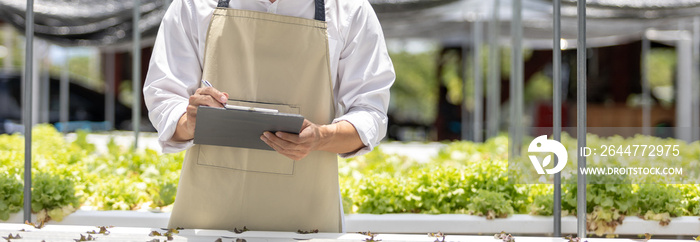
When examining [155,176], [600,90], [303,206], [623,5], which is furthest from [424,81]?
[303,206]

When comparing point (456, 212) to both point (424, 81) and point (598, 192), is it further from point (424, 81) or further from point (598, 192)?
point (424, 81)

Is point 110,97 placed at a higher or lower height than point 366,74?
higher

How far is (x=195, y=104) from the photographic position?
1403 millimetres

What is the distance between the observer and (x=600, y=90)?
15797 mm

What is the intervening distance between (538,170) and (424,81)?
25612 mm

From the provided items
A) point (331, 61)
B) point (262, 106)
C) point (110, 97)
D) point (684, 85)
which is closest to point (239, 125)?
point (262, 106)

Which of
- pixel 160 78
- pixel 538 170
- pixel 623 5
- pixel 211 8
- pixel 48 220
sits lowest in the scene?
pixel 48 220

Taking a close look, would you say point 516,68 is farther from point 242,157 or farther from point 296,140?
point 296,140

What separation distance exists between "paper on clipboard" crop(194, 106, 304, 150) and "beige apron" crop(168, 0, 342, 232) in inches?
6.6

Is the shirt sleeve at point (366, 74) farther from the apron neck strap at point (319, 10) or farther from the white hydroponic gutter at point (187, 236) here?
the white hydroponic gutter at point (187, 236)

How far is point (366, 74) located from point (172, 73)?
432 mm

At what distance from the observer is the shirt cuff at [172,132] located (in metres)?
1.47

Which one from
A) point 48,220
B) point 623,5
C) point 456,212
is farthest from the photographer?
point 623,5

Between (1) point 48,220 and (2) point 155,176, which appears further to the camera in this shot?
(2) point 155,176
